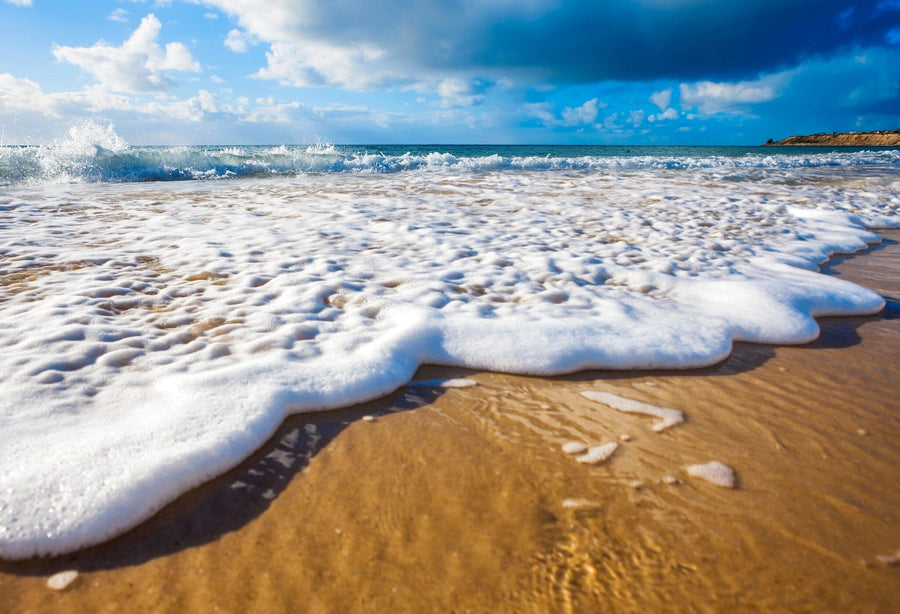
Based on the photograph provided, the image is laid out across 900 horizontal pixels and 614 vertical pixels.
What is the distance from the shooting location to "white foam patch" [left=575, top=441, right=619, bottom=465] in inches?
64.2

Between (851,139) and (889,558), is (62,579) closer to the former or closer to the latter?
(889,558)

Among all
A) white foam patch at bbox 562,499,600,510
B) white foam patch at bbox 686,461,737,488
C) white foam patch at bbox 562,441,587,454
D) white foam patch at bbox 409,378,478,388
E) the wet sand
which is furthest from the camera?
white foam patch at bbox 409,378,478,388

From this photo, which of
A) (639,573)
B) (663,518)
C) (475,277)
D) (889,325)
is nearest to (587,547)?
(639,573)

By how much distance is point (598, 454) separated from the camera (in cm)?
167

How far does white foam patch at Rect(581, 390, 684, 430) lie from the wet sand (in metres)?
0.04

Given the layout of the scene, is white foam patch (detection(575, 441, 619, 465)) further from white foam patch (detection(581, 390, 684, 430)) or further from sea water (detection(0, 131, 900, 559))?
sea water (detection(0, 131, 900, 559))

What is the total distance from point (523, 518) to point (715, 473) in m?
0.69

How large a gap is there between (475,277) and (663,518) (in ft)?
7.54

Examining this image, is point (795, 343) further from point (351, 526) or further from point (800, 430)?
point (351, 526)

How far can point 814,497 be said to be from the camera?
148 cm

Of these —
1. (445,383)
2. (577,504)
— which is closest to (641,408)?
(577,504)

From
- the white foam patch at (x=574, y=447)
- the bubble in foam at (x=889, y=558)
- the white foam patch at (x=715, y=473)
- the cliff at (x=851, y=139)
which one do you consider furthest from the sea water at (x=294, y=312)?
the cliff at (x=851, y=139)

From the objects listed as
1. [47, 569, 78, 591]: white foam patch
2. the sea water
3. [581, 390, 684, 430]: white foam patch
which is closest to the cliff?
the sea water

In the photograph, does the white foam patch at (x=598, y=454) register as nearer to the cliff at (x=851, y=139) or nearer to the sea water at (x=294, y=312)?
the sea water at (x=294, y=312)
